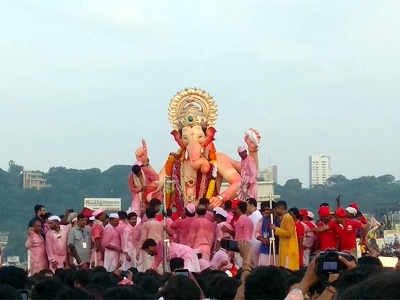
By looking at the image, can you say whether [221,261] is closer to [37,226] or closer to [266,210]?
[266,210]

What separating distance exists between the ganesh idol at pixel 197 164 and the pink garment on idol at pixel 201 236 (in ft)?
25.2

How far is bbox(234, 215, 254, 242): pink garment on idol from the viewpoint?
18625 mm

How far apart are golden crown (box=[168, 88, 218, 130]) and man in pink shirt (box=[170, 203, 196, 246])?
31.0 feet

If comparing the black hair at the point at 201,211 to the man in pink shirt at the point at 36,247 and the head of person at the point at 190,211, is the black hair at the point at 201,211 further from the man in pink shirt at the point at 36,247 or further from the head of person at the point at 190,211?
the man in pink shirt at the point at 36,247

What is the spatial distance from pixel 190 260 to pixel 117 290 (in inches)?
311

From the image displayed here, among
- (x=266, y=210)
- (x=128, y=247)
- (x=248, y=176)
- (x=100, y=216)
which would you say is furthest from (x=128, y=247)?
(x=248, y=176)

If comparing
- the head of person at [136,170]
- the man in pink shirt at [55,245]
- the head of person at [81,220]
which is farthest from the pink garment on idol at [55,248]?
the head of person at [136,170]

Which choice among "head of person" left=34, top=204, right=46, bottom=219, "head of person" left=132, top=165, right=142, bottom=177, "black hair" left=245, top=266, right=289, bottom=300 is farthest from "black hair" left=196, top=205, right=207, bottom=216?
"black hair" left=245, top=266, right=289, bottom=300

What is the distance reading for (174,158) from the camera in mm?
28844

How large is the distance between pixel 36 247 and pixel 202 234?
2793mm

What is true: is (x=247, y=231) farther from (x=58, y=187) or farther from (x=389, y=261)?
(x=58, y=187)

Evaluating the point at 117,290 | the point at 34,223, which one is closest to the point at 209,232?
the point at 34,223

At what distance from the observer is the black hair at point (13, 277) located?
924cm

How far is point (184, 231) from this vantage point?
19250 millimetres
